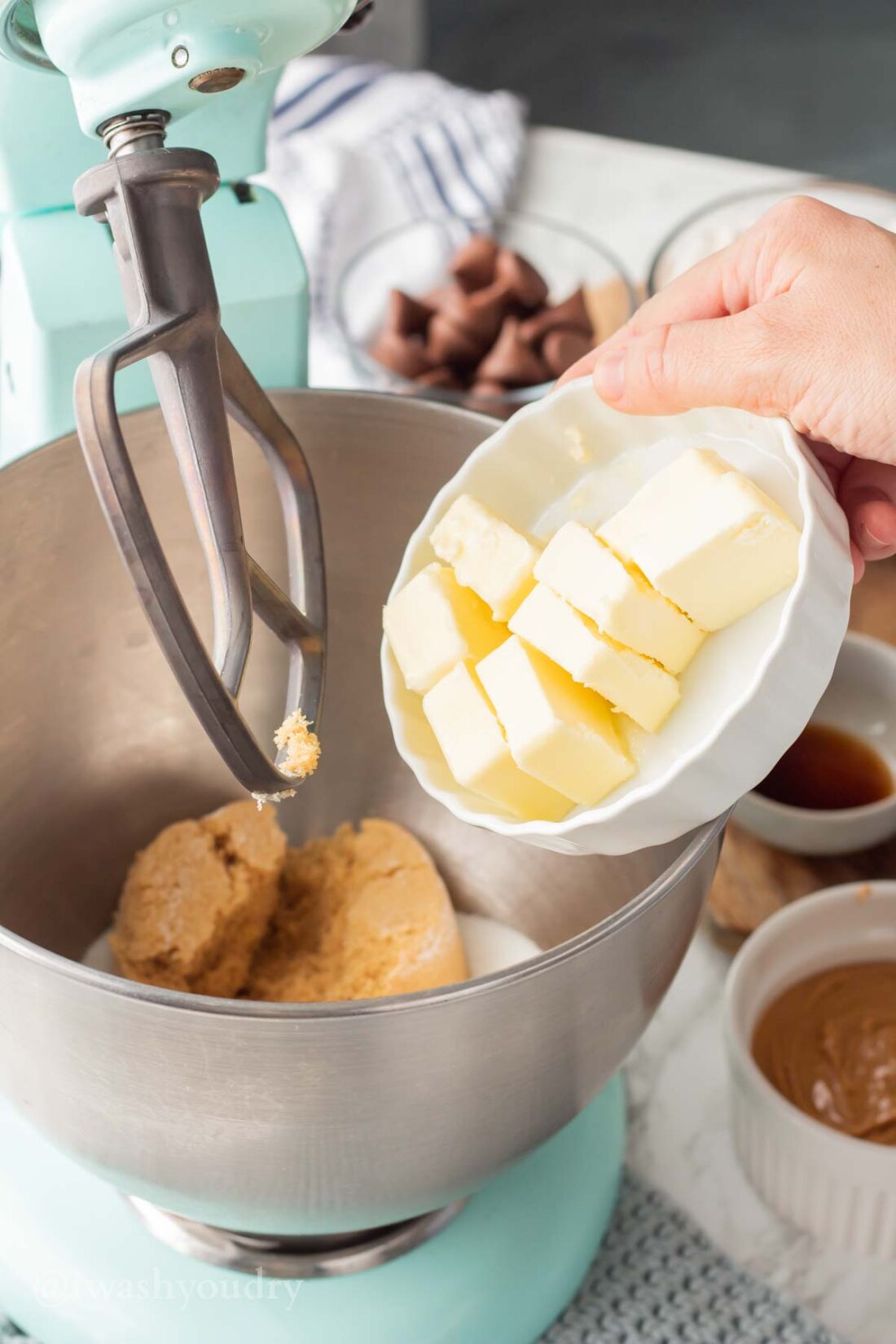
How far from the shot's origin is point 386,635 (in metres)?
0.52

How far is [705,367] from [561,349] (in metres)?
0.49

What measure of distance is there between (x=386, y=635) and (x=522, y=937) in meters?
0.22

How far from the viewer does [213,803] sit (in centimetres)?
73

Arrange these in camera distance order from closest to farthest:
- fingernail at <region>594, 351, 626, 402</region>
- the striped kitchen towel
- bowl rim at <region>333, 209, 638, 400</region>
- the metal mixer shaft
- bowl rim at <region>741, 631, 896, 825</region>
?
1. the metal mixer shaft
2. fingernail at <region>594, 351, 626, 402</region>
3. bowl rim at <region>741, 631, 896, 825</region>
4. bowl rim at <region>333, 209, 638, 400</region>
5. the striped kitchen towel

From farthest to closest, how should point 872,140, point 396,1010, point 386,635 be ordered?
point 872,140
point 386,635
point 396,1010

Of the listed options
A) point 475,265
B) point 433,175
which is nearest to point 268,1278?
point 475,265

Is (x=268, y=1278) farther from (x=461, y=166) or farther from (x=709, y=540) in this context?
(x=461, y=166)

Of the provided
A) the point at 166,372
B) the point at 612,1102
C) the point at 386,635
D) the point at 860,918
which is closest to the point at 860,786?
the point at 860,918

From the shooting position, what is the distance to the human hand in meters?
0.45

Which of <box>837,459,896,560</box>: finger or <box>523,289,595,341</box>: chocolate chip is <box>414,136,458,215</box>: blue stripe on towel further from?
<box>837,459,896,560</box>: finger

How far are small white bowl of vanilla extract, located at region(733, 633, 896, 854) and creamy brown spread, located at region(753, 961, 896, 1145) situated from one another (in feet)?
0.29

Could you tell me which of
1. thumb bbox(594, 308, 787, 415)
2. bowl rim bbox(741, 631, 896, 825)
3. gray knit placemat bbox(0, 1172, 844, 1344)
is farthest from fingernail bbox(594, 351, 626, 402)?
gray knit placemat bbox(0, 1172, 844, 1344)

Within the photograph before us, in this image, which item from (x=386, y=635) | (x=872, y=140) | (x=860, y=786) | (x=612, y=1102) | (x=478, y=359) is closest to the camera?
(x=386, y=635)

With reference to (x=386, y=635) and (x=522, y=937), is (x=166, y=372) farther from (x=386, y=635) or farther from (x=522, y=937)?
(x=522, y=937)
